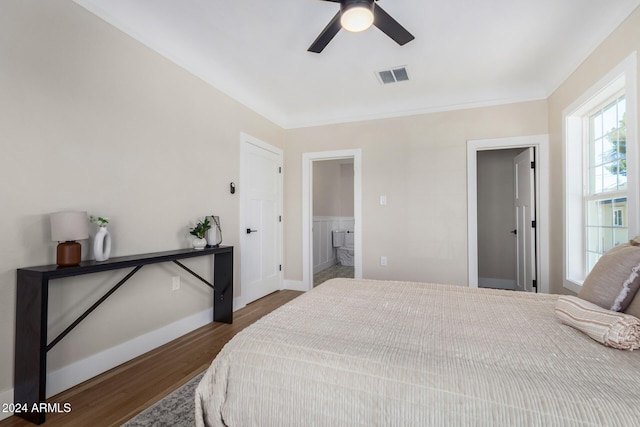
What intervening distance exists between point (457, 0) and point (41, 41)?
2555 millimetres

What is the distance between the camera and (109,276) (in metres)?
2.01

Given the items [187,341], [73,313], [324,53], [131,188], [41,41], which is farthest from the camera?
[324,53]

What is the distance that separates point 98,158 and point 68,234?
59cm

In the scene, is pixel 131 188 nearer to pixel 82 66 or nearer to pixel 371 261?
pixel 82 66

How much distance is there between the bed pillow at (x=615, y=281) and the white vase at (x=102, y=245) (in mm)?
2622

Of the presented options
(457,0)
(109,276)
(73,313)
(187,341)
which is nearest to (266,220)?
(187,341)

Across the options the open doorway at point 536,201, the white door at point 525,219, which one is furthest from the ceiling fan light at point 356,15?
the white door at point 525,219

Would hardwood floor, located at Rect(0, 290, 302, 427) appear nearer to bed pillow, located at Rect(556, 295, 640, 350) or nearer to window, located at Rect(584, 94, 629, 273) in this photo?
bed pillow, located at Rect(556, 295, 640, 350)

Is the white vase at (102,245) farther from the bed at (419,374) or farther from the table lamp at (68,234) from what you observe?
the bed at (419,374)

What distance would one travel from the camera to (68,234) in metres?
1.62

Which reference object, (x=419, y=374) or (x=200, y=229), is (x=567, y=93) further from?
(x=200, y=229)

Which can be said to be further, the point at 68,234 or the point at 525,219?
the point at 525,219

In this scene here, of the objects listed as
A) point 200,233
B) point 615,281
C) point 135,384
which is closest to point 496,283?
point 615,281

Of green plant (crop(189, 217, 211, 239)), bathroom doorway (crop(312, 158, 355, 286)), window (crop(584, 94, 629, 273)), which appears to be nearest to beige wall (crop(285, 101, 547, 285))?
window (crop(584, 94, 629, 273))
